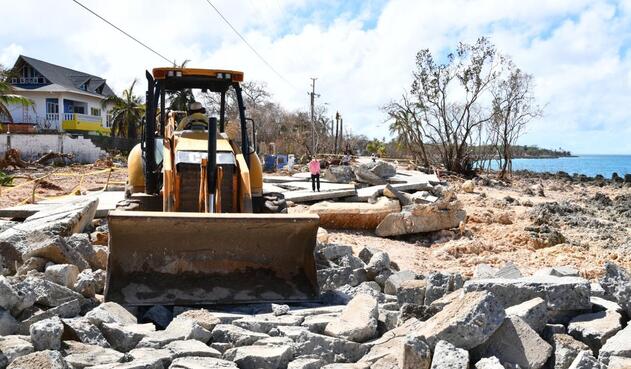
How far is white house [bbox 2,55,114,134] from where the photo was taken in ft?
164

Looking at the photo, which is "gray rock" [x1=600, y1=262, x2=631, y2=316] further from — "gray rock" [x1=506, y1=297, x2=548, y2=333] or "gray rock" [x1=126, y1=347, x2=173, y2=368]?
"gray rock" [x1=126, y1=347, x2=173, y2=368]

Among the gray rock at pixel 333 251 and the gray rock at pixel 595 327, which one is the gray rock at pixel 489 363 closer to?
the gray rock at pixel 595 327

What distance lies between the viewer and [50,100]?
5144 cm

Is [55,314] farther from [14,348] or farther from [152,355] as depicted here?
[152,355]

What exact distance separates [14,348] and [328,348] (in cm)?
235

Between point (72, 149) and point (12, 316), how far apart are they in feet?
105

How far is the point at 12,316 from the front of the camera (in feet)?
18.4

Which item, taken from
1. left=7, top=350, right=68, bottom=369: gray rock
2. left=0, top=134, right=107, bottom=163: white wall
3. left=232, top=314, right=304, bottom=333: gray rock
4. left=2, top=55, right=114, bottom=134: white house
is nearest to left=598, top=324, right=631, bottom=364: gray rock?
left=232, top=314, right=304, bottom=333: gray rock

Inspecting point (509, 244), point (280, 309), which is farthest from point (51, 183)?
point (280, 309)

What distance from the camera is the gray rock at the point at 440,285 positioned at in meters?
6.73

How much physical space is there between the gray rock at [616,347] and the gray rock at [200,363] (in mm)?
2690

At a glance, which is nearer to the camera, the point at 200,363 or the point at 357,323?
the point at 200,363

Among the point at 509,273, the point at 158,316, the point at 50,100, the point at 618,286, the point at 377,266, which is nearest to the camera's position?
the point at 618,286

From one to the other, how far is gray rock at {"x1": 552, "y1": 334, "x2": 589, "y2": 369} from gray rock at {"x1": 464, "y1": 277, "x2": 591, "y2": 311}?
1.68 feet
